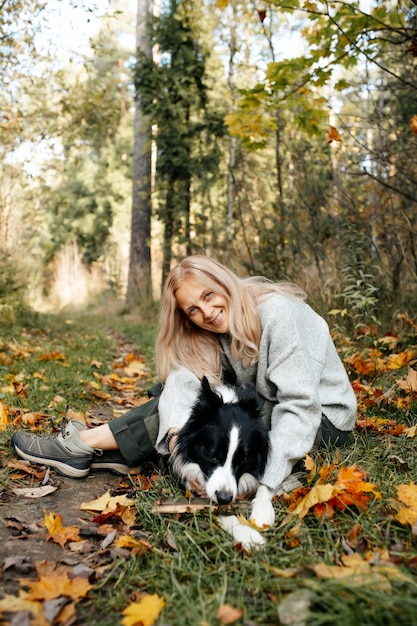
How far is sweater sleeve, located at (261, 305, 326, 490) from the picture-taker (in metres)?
2.52

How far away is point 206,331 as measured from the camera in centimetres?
341

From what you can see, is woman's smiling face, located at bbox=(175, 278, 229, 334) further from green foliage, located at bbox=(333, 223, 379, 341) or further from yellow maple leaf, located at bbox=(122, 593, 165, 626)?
green foliage, located at bbox=(333, 223, 379, 341)

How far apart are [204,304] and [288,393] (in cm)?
76

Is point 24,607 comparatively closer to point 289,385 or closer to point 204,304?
point 289,385

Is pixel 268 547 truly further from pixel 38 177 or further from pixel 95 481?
pixel 38 177

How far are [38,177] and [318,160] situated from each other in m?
4.79

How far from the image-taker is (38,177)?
29.2 ft

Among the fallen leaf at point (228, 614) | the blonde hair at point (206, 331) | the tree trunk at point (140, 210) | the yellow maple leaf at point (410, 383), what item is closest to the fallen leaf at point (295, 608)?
the fallen leaf at point (228, 614)

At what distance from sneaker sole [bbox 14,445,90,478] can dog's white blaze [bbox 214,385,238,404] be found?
0.94 m

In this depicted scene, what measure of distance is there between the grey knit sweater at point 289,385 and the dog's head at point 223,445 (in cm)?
10

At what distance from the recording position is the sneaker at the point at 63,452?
3.04 meters

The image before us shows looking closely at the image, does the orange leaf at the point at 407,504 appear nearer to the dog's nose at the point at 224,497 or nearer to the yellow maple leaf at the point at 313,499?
the yellow maple leaf at the point at 313,499

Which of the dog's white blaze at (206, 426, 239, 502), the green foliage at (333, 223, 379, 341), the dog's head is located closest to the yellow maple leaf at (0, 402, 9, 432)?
the dog's head

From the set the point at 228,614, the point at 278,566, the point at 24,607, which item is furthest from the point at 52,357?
the point at 228,614
